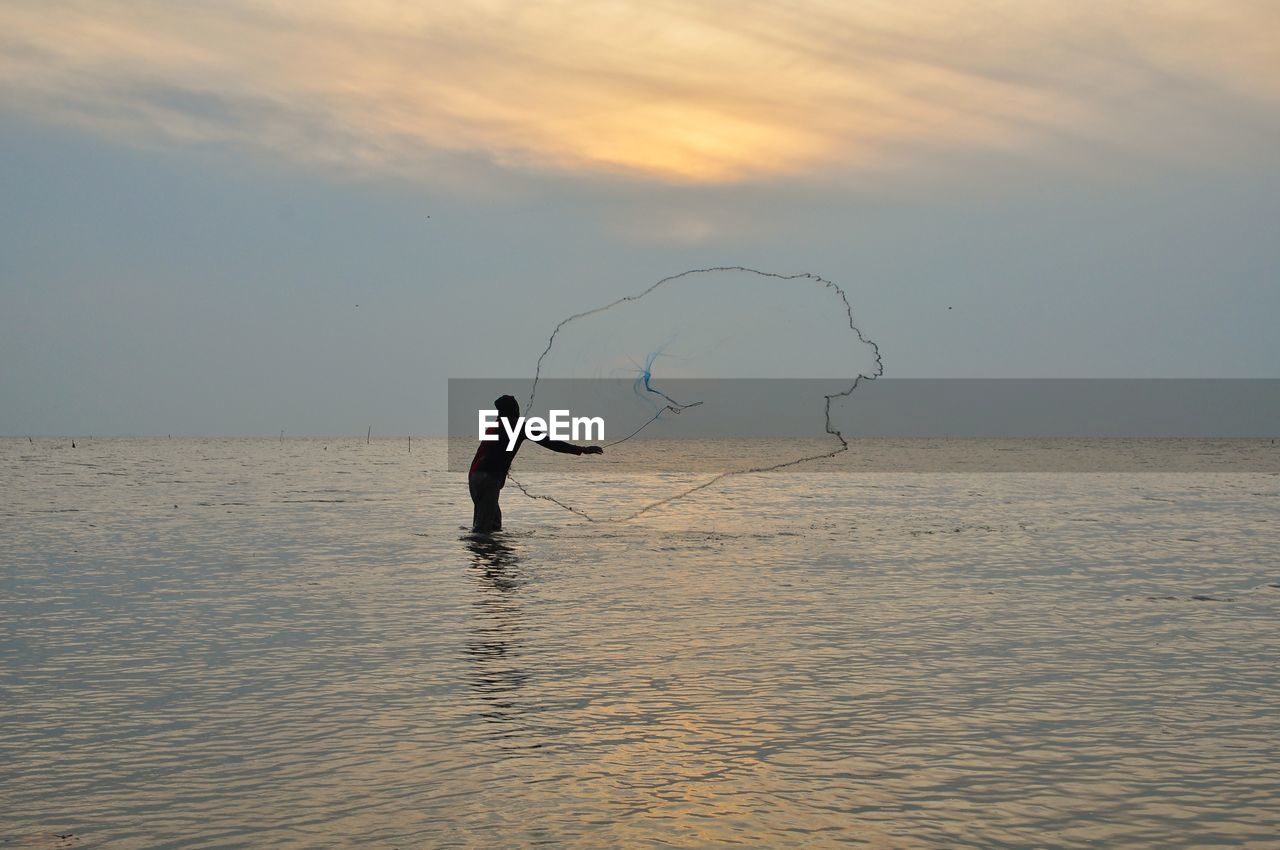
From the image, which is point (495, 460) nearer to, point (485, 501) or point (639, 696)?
point (485, 501)

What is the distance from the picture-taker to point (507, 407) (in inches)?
748

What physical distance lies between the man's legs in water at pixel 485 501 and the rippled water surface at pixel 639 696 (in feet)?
3.30

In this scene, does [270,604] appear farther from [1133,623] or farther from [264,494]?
[264,494]

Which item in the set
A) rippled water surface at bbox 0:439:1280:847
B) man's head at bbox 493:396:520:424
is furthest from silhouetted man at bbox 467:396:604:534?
rippled water surface at bbox 0:439:1280:847

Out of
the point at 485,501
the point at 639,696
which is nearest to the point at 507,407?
the point at 485,501

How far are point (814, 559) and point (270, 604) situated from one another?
26.6 ft

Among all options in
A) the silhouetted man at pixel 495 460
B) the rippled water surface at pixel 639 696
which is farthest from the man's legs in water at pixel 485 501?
the rippled water surface at pixel 639 696

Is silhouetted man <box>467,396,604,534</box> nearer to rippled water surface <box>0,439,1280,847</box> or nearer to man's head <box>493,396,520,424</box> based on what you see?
man's head <box>493,396,520,424</box>

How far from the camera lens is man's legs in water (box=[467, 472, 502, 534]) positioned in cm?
2009

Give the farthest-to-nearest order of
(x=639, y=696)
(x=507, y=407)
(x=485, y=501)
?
(x=485, y=501)
(x=507, y=407)
(x=639, y=696)

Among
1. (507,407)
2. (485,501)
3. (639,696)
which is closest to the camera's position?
(639,696)

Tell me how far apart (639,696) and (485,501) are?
12230 millimetres

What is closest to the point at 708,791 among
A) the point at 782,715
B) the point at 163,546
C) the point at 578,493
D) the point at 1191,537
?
the point at 782,715

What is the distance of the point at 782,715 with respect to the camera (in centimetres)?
827
